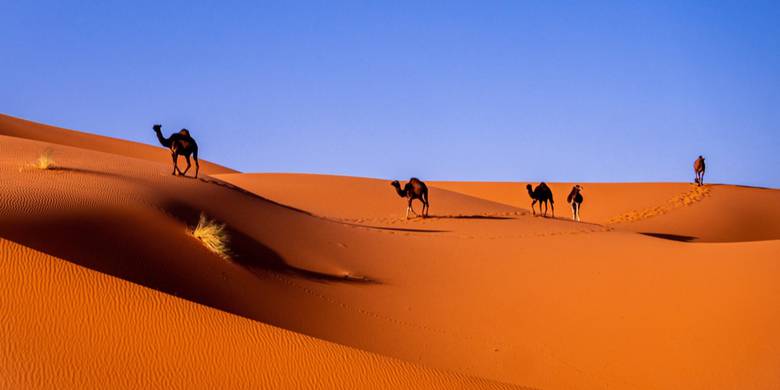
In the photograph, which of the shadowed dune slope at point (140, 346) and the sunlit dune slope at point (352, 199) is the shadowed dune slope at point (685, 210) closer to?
the sunlit dune slope at point (352, 199)

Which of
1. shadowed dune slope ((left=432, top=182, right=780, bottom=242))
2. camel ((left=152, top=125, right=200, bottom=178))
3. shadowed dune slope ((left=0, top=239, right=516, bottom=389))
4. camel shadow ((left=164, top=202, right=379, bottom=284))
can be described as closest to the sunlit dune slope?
shadowed dune slope ((left=432, top=182, right=780, bottom=242))

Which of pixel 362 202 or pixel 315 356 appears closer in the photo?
pixel 315 356

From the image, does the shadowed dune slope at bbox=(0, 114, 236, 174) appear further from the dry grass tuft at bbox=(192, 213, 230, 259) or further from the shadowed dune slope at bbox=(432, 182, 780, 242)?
the dry grass tuft at bbox=(192, 213, 230, 259)

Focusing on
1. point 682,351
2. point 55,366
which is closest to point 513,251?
point 682,351

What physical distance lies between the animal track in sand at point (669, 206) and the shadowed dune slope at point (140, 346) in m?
33.3

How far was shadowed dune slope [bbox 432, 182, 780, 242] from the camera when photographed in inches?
1444

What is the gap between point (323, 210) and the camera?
2958 centimetres

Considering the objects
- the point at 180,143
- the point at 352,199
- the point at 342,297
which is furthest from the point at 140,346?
the point at 352,199

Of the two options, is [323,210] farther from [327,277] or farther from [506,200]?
[506,200]

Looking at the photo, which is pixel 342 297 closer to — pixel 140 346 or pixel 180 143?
pixel 140 346

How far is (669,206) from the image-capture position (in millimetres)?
42062

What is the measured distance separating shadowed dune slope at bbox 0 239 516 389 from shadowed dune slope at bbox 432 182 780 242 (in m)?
25.7

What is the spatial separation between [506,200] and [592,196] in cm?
834

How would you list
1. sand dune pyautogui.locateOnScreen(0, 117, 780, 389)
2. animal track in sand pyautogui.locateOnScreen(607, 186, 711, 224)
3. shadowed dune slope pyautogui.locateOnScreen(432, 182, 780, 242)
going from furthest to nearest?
1. animal track in sand pyautogui.locateOnScreen(607, 186, 711, 224)
2. shadowed dune slope pyautogui.locateOnScreen(432, 182, 780, 242)
3. sand dune pyautogui.locateOnScreen(0, 117, 780, 389)
